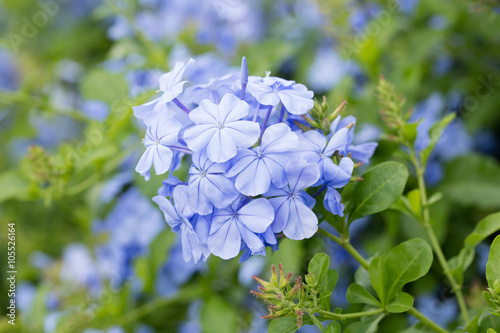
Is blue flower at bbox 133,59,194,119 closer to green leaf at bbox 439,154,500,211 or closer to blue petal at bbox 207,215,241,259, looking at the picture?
blue petal at bbox 207,215,241,259

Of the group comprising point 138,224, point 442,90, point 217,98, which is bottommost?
point 138,224

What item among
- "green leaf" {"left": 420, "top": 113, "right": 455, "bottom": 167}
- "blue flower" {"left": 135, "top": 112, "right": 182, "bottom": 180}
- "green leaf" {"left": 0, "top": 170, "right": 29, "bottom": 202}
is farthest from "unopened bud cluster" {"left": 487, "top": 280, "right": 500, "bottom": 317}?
"green leaf" {"left": 0, "top": 170, "right": 29, "bottom": 202}

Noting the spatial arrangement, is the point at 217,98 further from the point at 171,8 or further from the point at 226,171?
the point at 171,8

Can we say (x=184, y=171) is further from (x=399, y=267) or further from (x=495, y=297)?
(x=495, y=297)

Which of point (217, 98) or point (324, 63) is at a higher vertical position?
point (217, 98)

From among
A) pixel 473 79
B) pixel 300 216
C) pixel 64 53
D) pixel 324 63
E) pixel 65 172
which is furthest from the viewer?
pixel 64 53

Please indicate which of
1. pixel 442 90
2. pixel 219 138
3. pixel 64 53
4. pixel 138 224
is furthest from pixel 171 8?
pixel 219 138

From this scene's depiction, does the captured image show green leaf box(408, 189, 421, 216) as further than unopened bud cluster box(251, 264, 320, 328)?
Yes
